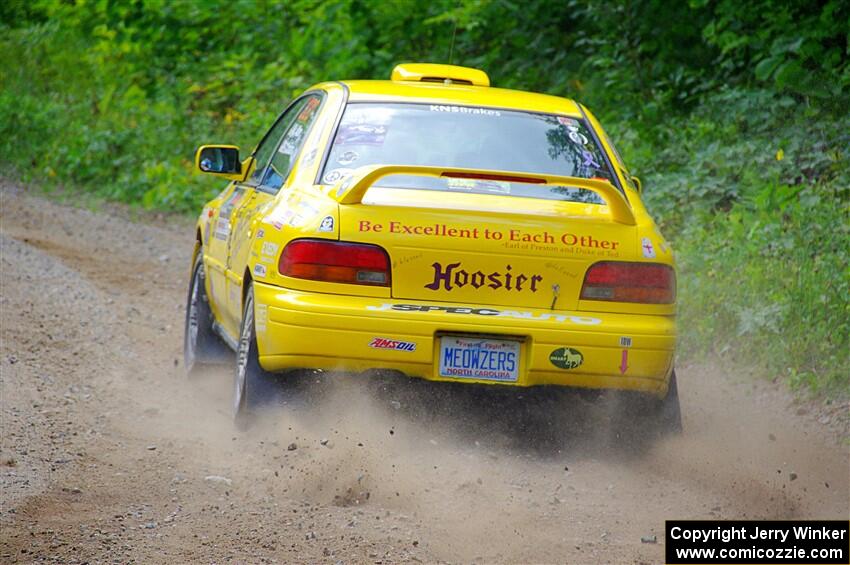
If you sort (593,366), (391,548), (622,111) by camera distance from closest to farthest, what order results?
(391,548), (593,366), (622,111)

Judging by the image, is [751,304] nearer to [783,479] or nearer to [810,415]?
[810,415]

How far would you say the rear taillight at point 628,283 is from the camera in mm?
5527

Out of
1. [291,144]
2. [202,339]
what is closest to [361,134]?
[291,144]

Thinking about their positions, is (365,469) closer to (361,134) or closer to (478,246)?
(478,246)

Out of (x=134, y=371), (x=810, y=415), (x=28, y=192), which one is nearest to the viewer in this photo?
(x=810, y=415)

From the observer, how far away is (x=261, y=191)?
648cm

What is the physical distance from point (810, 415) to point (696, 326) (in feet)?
5.48

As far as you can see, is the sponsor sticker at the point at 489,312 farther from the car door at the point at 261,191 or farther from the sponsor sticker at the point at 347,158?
the car door at the point at 261,191

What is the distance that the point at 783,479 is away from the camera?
18.8 ft

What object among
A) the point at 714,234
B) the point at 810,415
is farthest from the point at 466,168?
the point at 714,234

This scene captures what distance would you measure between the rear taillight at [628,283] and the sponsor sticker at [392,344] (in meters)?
0.76

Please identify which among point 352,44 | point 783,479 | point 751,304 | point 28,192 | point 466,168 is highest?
point 466,168

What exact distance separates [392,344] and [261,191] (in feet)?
4.85

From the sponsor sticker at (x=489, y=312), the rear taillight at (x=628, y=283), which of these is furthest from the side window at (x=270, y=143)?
the rear taillight at (x=628, y=283)
